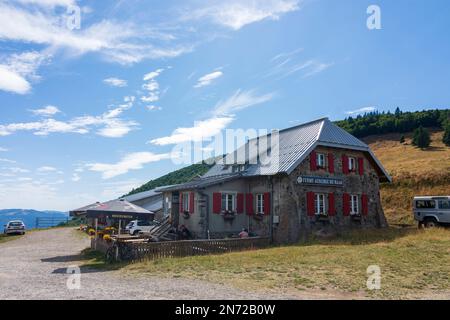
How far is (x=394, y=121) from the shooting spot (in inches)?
2719

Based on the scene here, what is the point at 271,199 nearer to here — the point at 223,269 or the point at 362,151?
the point at 362,151

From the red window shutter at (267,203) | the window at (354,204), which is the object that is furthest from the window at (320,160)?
the red window shutter at (267,203)

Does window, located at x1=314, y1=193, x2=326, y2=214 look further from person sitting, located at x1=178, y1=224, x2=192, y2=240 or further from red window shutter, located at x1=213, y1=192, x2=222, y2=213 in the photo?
person sitting, located at x1=178, y1=224, x2=192, y2=240

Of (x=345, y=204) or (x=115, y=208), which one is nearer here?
(x=115, y=208)

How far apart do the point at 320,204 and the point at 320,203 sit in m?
0.06

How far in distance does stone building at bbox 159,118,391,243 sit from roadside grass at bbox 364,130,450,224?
24.6 ft

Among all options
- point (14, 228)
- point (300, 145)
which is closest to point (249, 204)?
point (300, 145)

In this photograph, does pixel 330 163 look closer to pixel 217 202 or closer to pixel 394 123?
pixel 217 202

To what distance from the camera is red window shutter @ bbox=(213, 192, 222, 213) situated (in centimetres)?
2222

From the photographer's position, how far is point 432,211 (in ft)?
78.2

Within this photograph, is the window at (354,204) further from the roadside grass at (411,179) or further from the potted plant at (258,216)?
the roadside grass at (411,179)

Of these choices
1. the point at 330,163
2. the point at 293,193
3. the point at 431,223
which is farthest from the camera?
the point at 431,223

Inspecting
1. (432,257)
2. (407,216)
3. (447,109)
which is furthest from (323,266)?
(447,109)
